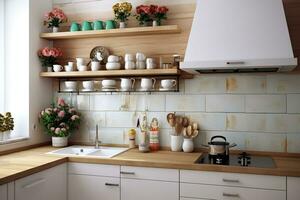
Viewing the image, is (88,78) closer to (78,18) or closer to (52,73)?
(52,73)

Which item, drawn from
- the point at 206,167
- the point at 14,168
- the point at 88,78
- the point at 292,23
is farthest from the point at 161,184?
the point at 292,23

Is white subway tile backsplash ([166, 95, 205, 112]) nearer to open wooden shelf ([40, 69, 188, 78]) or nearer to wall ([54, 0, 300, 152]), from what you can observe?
wall ([54, 0, 300, 152])

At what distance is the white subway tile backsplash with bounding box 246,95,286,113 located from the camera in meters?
2.72

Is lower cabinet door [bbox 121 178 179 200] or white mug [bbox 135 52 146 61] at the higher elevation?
white mug [bbox 135 52 146 61]

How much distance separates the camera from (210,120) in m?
2.89

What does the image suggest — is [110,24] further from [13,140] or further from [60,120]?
[13,140]

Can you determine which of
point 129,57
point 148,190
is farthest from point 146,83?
point 148,190

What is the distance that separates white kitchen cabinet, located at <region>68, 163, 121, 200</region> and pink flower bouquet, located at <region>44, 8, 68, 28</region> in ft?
4.63

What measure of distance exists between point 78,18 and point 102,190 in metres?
1.73

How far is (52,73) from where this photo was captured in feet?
10.3

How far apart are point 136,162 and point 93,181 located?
41cm

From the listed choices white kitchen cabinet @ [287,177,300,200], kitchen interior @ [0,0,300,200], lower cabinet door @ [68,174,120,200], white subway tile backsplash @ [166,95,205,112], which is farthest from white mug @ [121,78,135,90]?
white kitchen cabinet @ [287,177,300,200]

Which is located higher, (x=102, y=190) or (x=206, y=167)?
(x=206, y=167)

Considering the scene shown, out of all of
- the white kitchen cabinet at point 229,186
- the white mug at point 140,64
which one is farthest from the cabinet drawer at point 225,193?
the white mug at point 140,64
